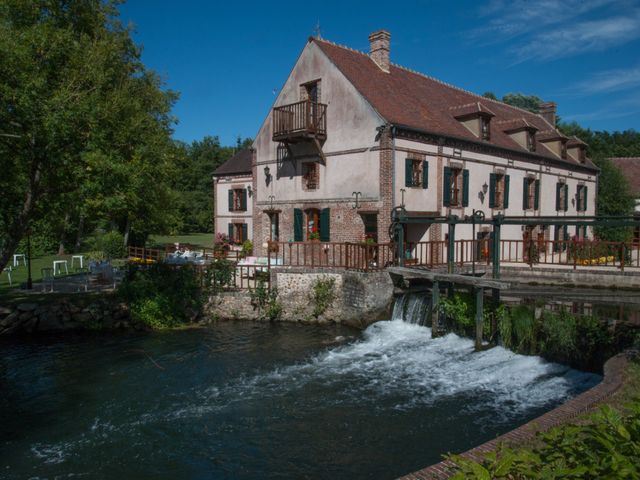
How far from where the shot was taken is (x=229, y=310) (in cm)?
1697

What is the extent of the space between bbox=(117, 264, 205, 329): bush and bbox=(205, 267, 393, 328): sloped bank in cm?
69

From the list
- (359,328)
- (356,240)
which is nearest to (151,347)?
(359,328)

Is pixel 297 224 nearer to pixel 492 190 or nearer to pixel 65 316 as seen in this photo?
pixel 492 190

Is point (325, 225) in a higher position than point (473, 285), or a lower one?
higher

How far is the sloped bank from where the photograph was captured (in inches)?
619

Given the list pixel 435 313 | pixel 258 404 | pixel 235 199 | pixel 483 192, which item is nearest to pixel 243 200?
pixel 235 199

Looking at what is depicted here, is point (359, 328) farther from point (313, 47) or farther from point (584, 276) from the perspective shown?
point (313, 47)

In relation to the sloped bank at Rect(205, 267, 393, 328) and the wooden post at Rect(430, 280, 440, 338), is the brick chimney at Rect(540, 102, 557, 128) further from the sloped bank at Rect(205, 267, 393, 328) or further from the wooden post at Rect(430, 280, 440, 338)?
the wooden post at Rect(430, 280, 440, 338)

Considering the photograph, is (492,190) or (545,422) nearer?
(545,422)

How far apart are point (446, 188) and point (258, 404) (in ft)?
41.7

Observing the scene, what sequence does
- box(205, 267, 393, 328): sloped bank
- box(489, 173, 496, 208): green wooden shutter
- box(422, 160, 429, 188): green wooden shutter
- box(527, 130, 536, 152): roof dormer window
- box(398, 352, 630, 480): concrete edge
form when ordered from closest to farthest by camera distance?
box(398, 352, 630, 480): concrete edge
box(205, 267, 393, 328): sloped bank
box(422, 160, 429, 188): green wooden shutter
box(489, 173, 496, 208): green wooden shutter
box(527, 130, 536, 152): roof dormer window

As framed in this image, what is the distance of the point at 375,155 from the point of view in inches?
692

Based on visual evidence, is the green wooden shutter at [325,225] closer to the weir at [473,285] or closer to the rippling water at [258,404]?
the weir at [473,285]

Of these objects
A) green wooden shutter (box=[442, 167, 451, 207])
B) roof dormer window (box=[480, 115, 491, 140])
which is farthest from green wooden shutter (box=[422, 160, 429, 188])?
roof dormer window (box=[480, 115, 491, 140])
